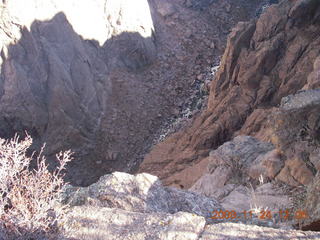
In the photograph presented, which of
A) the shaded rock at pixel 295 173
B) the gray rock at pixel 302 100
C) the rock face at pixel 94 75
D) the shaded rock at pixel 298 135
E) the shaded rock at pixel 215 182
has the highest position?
the rock face at pixel 94 75

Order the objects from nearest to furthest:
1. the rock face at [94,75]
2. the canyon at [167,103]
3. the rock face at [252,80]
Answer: the canyon at [167,103] → the rock face at [252,80] → the rock face at [94,75]

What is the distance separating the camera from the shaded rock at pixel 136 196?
4277 millimetres

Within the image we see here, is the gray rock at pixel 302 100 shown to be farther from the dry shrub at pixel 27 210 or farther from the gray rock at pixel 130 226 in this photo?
the dry shrub at pixel 27 210

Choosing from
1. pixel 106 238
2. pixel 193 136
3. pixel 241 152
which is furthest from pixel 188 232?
pixel 193 136

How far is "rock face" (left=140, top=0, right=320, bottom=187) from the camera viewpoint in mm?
11352

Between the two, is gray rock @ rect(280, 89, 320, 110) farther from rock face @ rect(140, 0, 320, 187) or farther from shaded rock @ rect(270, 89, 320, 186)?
rock face @ rect(140, 0, 320, 187)

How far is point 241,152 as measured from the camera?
864cm


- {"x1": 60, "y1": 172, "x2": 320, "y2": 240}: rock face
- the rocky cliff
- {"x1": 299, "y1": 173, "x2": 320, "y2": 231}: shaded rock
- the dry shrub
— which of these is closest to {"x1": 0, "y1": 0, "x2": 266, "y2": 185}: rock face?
the rocky cliff

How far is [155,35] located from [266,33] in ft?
24.3

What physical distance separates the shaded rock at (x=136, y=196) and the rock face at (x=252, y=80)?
597 centimetres

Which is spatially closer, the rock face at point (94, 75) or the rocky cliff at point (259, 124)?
the rocky cliff at point (259, 124)

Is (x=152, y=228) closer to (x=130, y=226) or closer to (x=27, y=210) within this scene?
(x=130, y=226)

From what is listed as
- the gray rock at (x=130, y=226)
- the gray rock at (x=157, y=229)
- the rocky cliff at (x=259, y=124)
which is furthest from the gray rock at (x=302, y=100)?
the gray rock at (x=130, y=226)

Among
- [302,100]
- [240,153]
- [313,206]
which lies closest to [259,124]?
[240,153]
